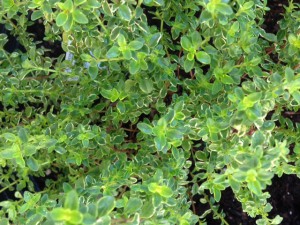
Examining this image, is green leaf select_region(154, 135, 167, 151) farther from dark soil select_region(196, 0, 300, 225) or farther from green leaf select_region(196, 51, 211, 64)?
dark soil select_region(196, 0, 300, 225)

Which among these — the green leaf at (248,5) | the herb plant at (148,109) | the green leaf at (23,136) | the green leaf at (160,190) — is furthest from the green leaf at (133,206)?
the green leaf at (248,5)

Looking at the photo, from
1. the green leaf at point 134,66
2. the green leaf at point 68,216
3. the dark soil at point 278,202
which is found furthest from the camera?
the dark soil at point 278,202

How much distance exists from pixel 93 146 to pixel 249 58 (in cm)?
54

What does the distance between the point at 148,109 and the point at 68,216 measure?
738 mm

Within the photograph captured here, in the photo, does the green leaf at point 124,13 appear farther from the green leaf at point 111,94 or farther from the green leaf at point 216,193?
the green leaf at point 216,193

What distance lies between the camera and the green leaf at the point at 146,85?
1310 mm

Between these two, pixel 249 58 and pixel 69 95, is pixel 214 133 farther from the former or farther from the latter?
pixel 69 95

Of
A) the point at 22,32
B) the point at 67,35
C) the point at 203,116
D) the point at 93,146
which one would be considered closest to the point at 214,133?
the point at 203,116

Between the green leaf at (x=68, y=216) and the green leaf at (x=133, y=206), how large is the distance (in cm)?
20

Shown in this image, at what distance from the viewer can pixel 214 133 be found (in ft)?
3.82

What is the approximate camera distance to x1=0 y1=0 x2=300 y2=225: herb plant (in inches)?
40.8

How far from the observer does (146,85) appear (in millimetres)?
1315

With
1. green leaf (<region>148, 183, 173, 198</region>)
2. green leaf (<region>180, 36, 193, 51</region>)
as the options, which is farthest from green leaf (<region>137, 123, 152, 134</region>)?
green leaf (<region>180, 36, 193, 51</region>)

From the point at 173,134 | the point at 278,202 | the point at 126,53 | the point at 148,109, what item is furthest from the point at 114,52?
the point at 278,202
